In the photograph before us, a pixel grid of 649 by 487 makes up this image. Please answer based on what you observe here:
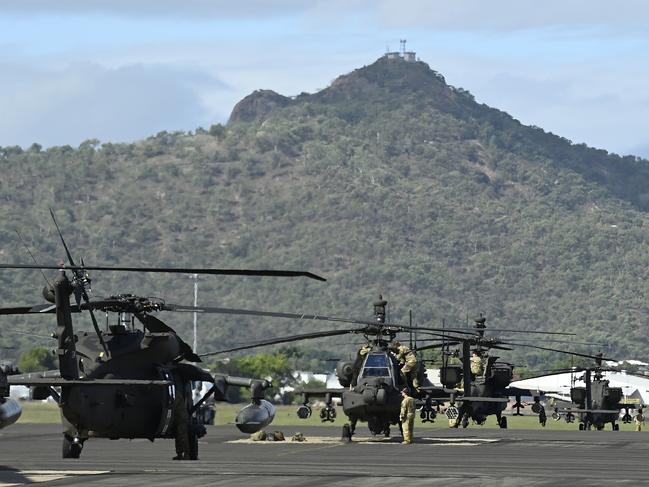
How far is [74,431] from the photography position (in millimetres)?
37906

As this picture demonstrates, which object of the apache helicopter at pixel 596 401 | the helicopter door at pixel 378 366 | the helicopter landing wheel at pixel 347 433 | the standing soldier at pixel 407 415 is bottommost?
the apache helicopter at pixel 596 401

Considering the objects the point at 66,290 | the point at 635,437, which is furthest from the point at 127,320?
the point at 635,437

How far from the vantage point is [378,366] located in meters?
52.2

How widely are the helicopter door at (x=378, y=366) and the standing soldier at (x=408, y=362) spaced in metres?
0.61

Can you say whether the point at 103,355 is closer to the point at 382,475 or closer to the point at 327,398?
the point at 382,475

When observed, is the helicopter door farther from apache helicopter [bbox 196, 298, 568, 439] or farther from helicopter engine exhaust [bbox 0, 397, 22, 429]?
helicopter engine exhaust [bbox 0, 397, 22, 429]

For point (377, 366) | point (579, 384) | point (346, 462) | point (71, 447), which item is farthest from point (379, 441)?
point (579, 384)

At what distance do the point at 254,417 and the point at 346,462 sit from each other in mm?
7081

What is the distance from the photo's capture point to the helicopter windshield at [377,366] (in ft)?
171

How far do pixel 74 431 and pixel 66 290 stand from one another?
15.8 ft

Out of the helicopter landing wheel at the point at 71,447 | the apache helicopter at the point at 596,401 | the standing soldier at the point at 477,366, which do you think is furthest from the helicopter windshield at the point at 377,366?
the apache helicopter at the point at 596,401

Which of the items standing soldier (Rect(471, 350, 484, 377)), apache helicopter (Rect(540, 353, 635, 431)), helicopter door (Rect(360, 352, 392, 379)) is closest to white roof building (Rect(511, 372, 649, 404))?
apache helicopter (Rect(540, 353, 635, 431))

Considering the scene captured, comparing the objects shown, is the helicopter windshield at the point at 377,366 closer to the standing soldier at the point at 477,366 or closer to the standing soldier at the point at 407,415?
the standing soldier at the point at 407,415

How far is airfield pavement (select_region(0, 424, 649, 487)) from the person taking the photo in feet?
96.1
